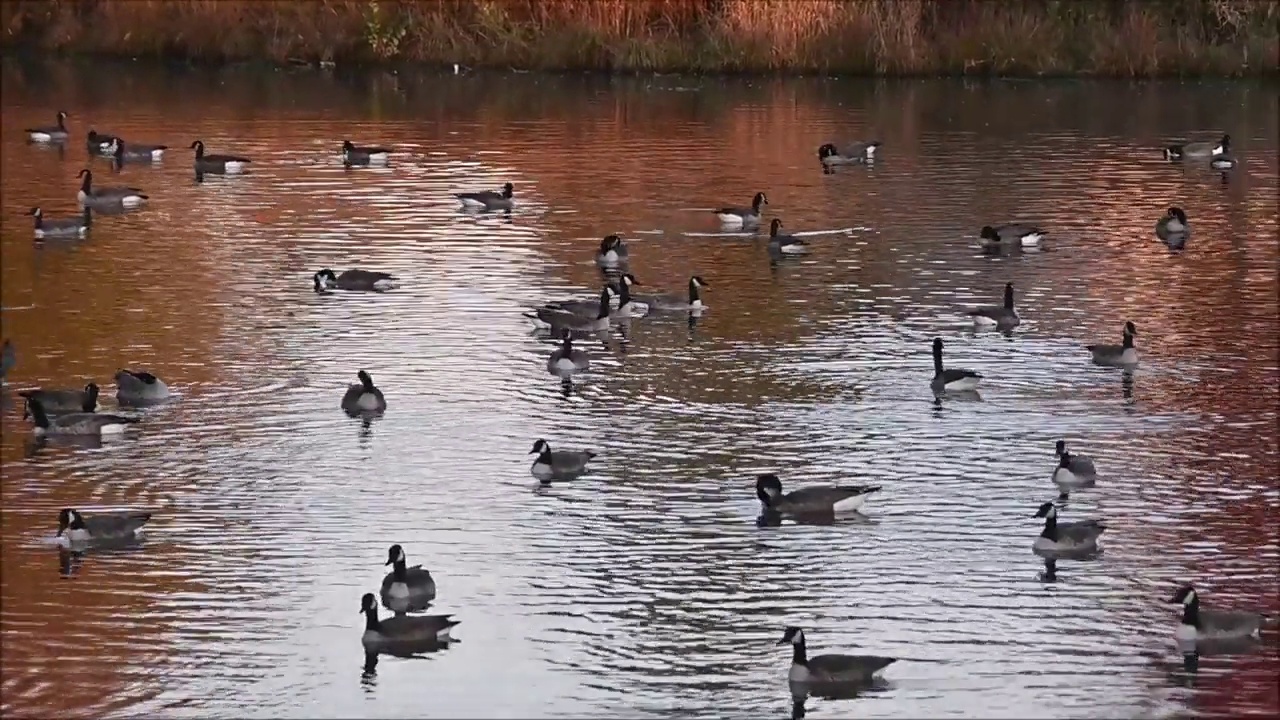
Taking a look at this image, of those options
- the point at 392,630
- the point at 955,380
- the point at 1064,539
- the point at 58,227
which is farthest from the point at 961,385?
the point at 58,227

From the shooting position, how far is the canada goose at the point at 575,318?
2022cm

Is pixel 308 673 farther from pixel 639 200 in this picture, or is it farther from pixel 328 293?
pixel 639 200

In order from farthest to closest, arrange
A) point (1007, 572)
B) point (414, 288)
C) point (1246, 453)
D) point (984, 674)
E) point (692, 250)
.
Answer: point (692, 250) < point (414, 288) < point (1246, 453) < point (1007, 572) < point (984, 674)

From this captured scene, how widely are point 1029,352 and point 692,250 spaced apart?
5976 millimetres

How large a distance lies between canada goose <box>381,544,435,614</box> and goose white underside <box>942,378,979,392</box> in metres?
6.27

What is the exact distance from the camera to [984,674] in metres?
11.8

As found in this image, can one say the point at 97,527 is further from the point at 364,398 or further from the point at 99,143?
the point at 99,143

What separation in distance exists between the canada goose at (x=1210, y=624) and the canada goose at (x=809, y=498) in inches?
109

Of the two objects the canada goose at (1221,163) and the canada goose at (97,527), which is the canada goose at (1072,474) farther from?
the canada goose at (1221,163)

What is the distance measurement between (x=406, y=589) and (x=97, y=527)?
2463 millimetres

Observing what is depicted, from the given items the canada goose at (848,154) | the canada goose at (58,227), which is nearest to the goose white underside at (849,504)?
the canada goose at (58,227)

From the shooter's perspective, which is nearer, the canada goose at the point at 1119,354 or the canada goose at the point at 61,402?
the canada goose at the point at 61,402

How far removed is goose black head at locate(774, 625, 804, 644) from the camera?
1162cm

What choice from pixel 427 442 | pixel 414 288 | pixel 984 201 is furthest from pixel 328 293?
pixel 984 201
